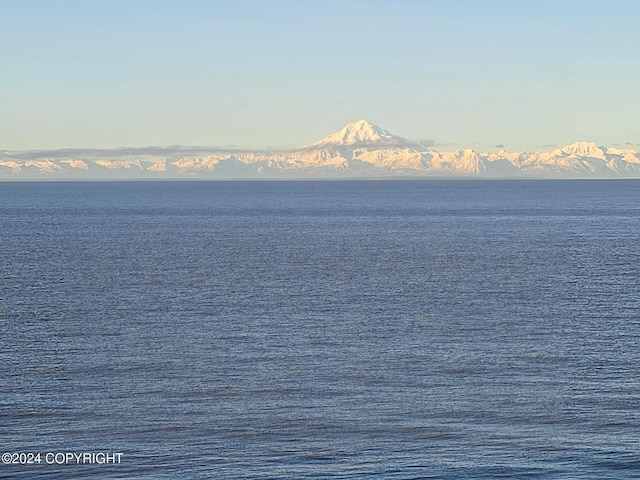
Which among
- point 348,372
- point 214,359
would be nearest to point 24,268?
point 214,359

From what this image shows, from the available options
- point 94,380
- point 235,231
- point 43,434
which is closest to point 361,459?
point 43,434

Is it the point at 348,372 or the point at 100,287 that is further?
the point at 100,287

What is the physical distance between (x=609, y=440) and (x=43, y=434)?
19649mm

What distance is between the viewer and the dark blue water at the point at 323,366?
111 feet

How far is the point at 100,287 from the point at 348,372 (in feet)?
108

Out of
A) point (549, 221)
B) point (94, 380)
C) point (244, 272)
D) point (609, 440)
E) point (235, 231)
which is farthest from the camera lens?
point (549, 221)

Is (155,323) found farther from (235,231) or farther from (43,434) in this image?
(235,231)

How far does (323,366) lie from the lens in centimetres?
4653

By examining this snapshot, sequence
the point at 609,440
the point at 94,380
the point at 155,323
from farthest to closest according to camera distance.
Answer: the point at 155,323
the point at 94,380
the point at 609,440

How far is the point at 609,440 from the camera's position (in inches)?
1377

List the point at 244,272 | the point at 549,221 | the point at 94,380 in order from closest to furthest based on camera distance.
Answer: the point at 94,380 → the point at 244,272 → the point at 549,221

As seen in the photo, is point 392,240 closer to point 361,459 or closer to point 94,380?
point 94,380

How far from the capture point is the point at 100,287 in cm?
7350

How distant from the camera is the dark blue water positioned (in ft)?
111
